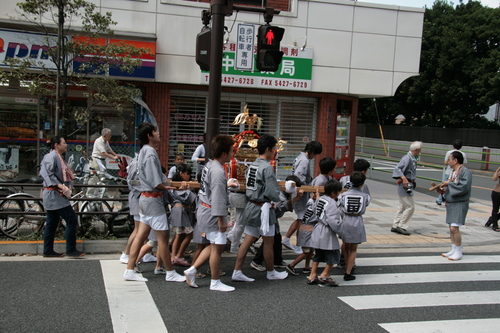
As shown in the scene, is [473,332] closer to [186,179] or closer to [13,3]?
[186,179]

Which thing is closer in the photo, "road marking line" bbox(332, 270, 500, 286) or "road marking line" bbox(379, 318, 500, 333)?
"road marking line" bbox(379, 318, 500, 333)

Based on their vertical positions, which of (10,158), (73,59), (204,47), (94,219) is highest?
(204,47)

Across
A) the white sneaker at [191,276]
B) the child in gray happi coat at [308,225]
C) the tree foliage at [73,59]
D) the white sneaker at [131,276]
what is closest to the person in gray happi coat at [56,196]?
the white sneaker at [131,276]

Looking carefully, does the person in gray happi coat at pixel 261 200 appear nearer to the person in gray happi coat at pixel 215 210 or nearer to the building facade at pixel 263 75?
the person in gray happi coat at pixel 215 210

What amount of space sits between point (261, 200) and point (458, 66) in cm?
3031

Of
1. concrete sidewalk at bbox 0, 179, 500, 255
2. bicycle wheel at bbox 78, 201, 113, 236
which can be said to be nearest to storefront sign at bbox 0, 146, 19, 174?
bicycle wheel at bbox 78, 201, 113, 236

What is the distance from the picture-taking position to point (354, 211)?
615cm

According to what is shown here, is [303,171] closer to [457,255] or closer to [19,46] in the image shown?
[457,255]

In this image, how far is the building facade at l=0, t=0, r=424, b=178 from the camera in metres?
11.6

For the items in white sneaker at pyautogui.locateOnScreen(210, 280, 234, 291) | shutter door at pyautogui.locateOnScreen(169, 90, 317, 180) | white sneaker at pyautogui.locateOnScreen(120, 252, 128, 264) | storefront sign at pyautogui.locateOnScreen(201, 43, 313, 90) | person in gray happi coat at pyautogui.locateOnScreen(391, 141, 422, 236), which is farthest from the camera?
shutter door at pyautogui.locateOnScreen(169, 90, 317, 180)

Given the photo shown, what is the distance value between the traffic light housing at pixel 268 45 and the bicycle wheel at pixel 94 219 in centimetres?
343

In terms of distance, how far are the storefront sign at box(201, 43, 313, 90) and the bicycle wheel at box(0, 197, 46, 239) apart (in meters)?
5.91

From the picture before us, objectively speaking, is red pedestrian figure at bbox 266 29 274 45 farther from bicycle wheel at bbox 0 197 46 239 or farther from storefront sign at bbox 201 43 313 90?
storefront sign at bbox 201 43 313 90

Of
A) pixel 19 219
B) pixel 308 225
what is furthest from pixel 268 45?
pixel 19 219
